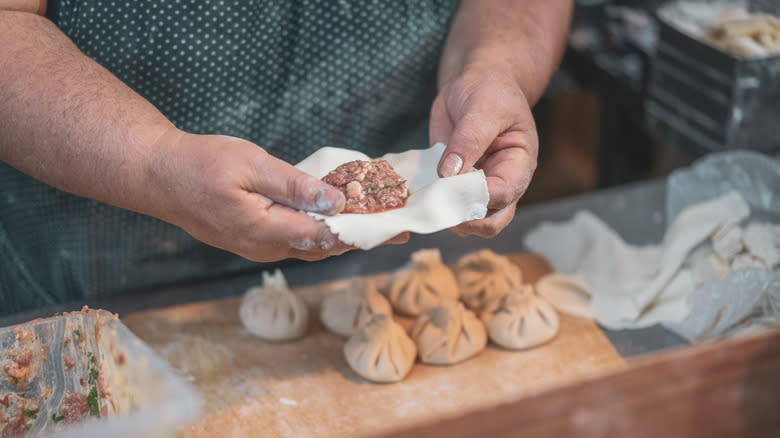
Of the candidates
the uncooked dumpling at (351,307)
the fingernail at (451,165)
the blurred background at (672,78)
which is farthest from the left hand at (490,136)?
the blurred background at (672,78)

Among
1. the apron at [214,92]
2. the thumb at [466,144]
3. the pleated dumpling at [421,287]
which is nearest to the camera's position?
the thumb at [466,144]

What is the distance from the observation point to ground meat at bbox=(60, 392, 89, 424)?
3.38 feet

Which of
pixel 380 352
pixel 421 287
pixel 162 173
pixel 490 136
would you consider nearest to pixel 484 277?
pixel 421 287

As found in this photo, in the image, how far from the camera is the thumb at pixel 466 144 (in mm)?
1210

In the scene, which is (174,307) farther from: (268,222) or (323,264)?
(268,222)

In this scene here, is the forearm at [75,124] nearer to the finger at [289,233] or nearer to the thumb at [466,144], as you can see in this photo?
the finger at [289,233]

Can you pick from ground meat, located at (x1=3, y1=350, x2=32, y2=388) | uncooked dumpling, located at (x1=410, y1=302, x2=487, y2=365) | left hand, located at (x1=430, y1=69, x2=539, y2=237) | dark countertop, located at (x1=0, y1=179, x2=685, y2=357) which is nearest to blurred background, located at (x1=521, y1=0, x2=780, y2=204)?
dark countertop, located at (x1=0, y1=179, x2=685, y2=357)

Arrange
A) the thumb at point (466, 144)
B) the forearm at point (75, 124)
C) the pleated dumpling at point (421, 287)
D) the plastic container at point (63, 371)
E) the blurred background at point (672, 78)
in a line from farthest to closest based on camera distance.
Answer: the blurred background at point (672, 78) → the pleated dumpling at point (421, 287) → the thumb at point (466, 144) → the forearm at point (75, 124) → the plastic container at point (63, 371)

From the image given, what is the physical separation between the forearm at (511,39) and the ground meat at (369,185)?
379 millimetres

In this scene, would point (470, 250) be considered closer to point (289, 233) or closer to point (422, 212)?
point (422, 212)

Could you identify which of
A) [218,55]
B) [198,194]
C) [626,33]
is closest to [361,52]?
[218,55]

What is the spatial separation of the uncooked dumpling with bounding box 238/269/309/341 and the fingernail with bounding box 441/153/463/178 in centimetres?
55

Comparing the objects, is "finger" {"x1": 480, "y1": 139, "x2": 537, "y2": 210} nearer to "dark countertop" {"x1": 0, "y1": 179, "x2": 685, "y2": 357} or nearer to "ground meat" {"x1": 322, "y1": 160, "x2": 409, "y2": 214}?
"ground meat" {"x1": 322, "y1": 160, "x2": 409, "y2": 214}

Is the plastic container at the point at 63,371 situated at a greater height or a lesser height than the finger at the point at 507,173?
lesser
